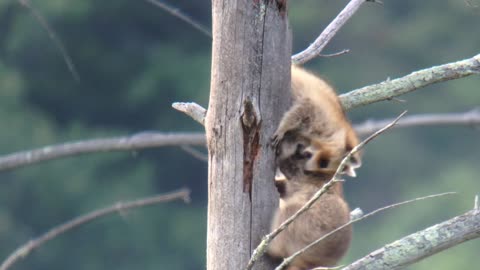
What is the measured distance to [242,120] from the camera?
3.14 m

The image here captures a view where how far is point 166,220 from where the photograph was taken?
52.1 ft

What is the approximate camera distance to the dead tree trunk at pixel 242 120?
3.14 meters

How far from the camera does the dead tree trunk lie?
314 centimetres

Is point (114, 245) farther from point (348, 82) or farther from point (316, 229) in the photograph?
point (316, 229)

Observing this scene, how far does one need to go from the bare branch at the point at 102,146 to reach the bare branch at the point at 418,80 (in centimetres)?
201

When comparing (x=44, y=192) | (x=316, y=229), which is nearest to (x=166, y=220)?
(x=44, y=192)

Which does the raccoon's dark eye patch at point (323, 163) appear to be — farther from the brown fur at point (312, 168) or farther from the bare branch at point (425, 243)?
the bare branch at point (425, 243)

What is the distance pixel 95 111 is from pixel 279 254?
34.6 ft

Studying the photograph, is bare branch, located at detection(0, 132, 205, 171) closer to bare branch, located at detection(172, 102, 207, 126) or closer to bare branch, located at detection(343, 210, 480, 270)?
bare branch, located at detection(172, 102, 207, 126)

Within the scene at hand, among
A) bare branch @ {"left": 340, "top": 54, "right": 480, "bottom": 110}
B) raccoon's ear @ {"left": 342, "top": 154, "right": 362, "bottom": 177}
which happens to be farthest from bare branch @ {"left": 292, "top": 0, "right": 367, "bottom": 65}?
raccoon's ear @ {"left": 342, "top": 154, "right": 362, "bottom": 177}

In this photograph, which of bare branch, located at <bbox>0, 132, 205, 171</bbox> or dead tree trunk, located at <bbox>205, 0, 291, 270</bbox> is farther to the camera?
bare branch, located at <bbox>0, 132, 205, 171</bbox>

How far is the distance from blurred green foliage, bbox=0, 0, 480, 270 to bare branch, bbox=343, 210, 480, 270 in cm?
767

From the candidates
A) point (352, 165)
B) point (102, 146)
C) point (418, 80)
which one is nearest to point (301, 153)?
point (352, 165)

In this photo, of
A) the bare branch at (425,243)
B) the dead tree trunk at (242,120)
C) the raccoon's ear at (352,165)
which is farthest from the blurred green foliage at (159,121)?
the bare branch at (425,243)
